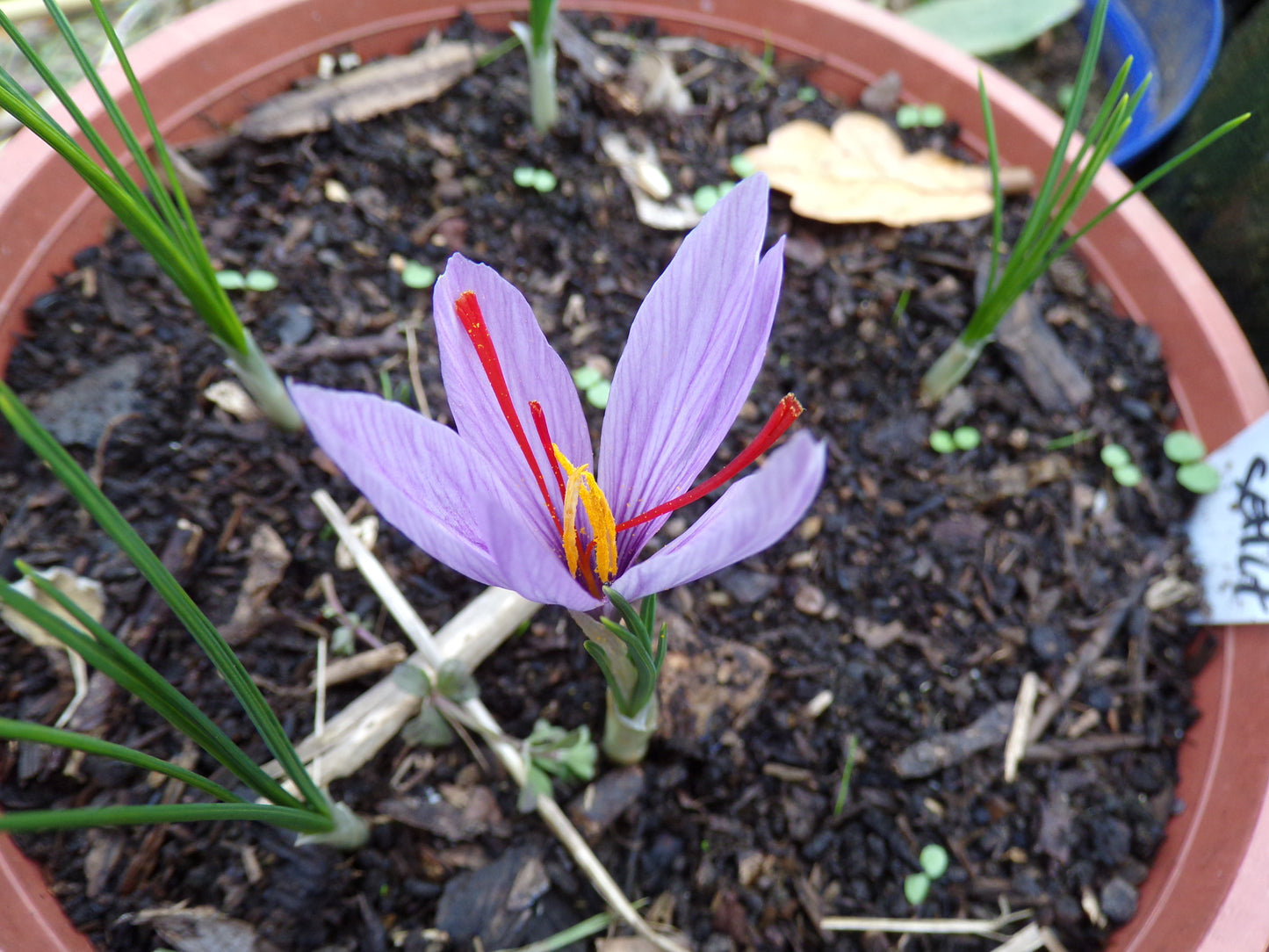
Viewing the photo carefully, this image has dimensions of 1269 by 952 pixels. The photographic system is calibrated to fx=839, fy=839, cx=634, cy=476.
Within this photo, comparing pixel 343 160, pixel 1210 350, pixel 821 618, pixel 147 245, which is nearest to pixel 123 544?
pixel 147 245

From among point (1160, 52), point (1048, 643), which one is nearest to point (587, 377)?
point (1048, 643)

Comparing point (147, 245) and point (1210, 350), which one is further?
point (1210, 350)

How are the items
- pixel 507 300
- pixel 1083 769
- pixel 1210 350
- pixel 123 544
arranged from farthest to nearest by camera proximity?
1. pixel 1210 350
2. pixel 1083 769
3. pixel 507 300
4. pixel 123 544

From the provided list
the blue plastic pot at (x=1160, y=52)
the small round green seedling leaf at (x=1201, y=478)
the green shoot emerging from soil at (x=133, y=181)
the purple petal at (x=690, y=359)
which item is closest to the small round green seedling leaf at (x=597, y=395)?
the green shoot emerging from soil at (x=133, y=181)

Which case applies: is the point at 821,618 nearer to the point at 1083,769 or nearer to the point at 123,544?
the point at 1083,769

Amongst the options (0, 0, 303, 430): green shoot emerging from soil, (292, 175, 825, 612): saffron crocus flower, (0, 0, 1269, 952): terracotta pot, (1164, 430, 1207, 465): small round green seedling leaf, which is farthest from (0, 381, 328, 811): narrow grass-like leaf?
(1164, 430, 1207, 465): small round green seedling leaf

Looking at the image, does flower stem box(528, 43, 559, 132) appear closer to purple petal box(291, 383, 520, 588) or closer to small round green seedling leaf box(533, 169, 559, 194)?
small round green seedling leaf box(533, 169, 559, 194)
